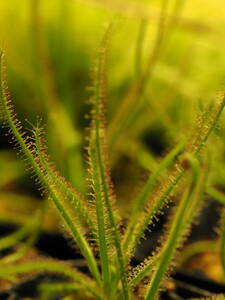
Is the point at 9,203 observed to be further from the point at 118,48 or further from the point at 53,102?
the point at 118,48

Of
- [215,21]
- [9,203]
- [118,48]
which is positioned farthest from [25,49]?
[215,21]

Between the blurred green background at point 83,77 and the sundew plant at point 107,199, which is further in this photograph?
the blurred green background at point 83,77

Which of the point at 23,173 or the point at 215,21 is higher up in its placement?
the point at 215,21

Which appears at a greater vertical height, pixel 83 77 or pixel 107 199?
pixel 107 199

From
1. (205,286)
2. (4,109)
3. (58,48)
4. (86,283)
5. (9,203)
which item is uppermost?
(4,109)

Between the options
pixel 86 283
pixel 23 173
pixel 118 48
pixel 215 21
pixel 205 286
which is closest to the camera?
pixel 86 283

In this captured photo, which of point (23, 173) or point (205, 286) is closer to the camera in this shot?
point (205, 286)

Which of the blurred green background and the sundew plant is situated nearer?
the sundew plant

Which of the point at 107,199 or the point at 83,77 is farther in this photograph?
the point at 83,77
